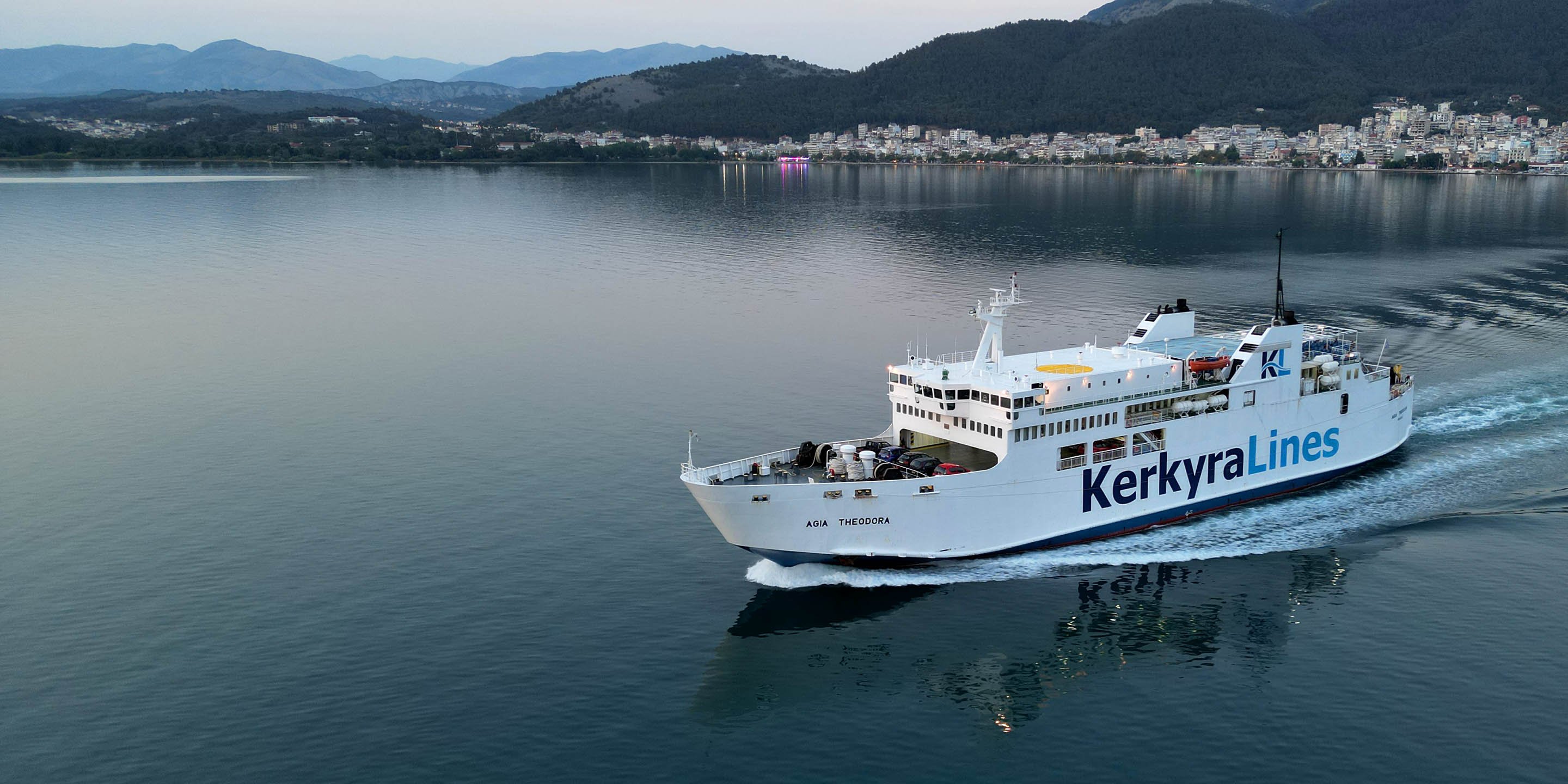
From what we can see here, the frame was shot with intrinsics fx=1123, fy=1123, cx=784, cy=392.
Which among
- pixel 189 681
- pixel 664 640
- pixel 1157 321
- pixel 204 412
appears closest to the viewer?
pixel 189 681

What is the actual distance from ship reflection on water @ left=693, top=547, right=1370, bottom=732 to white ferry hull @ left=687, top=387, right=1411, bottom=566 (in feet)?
4.96

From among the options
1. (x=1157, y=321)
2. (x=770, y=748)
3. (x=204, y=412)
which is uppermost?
(x=1157, y=321)

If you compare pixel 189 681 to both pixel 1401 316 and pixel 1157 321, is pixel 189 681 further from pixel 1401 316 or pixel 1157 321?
pixel 1401 316

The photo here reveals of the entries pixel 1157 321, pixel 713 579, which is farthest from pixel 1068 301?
pixel 713 579

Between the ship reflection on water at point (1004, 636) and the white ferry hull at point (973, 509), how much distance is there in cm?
151

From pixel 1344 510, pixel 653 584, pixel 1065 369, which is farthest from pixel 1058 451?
pixel 653 584

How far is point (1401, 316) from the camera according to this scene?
3019 inches

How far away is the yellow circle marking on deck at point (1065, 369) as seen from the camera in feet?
130

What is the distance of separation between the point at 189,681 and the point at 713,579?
1497 cm

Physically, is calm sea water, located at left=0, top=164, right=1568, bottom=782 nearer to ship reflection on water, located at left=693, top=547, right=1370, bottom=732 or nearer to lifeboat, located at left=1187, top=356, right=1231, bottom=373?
ship reflection on water, located at left=693, top=547, right=1370, bottom=732

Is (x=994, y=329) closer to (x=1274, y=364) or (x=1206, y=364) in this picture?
(x=1206, y=364)

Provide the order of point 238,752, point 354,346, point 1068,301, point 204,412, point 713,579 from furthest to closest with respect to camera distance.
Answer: point 1068,301 < point 354,346 < point 204,412 < point 713,579 < point 238,752

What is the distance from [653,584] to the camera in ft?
117

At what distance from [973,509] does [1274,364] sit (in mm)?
15252
